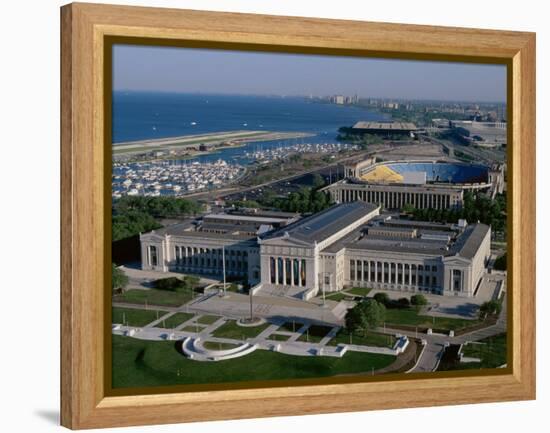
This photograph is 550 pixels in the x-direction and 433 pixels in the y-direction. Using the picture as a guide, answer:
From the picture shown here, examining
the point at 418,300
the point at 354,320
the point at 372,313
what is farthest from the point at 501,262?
the point at 354,320

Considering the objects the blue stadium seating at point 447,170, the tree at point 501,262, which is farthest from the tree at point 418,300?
the blue stadium seating at point 447,170

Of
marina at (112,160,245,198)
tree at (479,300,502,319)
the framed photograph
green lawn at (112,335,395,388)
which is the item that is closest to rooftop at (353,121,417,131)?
the framed photograph

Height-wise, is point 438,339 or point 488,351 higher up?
point 438,339

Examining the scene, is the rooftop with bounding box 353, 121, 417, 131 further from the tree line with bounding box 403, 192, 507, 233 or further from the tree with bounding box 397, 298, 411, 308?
the tree with bounding box 397, 298, 411, 308

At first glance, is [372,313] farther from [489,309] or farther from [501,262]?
[501,262]

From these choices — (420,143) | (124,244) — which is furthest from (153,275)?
(420,143)

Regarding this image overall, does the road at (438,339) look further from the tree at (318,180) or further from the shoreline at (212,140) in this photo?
the shoreline at (212,140)

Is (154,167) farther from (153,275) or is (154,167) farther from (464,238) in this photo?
(464,238)
